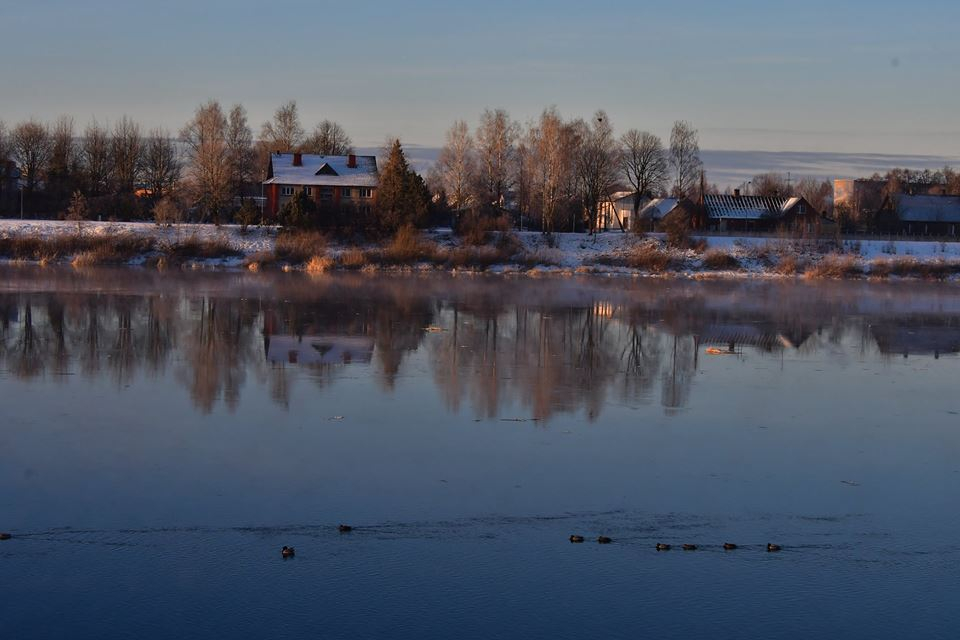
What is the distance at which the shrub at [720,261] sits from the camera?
134 ft

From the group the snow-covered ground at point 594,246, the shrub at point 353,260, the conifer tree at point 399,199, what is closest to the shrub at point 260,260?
the snow-covered ground at point 594,246

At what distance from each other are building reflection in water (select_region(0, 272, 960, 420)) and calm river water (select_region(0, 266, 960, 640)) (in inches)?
4.3

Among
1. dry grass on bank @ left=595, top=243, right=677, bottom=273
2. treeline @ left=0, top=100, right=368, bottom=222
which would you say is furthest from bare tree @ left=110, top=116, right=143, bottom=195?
dry grass on bank @ left=595, top=243, right=677, bottom=273

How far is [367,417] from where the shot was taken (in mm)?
10086

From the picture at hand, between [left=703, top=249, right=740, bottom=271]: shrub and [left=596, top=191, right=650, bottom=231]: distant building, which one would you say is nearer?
[left=703, top=249, right=740, bottom=271]: shrub

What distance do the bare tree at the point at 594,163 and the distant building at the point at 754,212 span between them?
8599 mm

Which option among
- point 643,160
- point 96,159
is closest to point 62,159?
point 96,159

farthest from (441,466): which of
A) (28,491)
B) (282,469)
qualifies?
(28,491)

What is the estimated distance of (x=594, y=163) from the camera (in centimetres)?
5428

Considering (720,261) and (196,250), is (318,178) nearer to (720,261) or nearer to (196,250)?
(196,250)

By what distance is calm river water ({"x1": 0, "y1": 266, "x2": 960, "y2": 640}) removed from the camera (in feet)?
18.4

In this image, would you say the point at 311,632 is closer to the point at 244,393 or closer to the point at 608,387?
the point at 244,393

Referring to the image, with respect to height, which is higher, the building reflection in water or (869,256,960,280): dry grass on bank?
(869,256,960,280): dry grass on bank

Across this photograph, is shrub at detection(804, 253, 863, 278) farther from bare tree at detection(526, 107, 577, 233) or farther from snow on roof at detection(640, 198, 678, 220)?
snow on roof at detection(640, 198, 678, 220)
